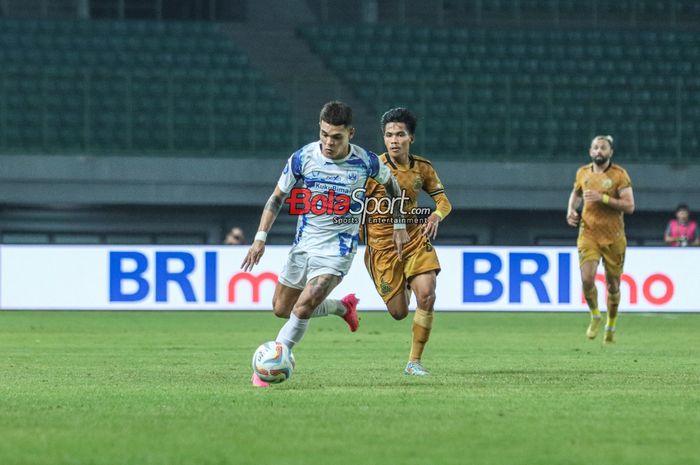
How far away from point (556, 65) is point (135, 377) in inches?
812

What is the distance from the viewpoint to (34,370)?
11031mm

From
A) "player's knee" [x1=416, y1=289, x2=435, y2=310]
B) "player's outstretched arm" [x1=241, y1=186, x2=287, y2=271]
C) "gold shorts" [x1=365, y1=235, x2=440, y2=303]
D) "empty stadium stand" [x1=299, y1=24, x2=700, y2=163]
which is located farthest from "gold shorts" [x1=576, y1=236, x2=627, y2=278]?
"empty stadium stand" [x1=299, y1=24, x2=700, y2=163]

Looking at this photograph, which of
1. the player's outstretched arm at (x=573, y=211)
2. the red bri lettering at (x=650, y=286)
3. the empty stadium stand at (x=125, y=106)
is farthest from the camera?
the empty stadium stand at (x=125, y=106)

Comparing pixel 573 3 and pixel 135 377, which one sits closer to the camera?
pixel 135 377

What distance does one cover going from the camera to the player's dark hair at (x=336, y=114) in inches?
372

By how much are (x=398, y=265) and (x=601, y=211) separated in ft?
17.3

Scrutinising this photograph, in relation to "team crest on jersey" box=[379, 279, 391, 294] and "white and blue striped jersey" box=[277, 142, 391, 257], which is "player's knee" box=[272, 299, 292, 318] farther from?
"team crest on jersey" box=[379, 279, 391, 294]

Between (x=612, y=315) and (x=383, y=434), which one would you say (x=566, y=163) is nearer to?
(x=612, y=315)

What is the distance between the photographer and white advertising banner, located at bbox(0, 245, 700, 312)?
70.3 ft

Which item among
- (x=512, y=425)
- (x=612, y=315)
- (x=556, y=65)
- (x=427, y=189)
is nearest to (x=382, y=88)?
(x=556, y=65)

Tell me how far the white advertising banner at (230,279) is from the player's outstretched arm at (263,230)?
11.8 m

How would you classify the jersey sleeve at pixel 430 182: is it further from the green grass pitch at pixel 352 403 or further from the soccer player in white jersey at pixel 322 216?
the green grass pitch at pixel 352 403

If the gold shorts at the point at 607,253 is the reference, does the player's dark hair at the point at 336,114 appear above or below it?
above

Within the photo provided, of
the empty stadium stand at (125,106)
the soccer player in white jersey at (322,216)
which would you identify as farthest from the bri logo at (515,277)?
the soccer player in white jersey at (322,216)
